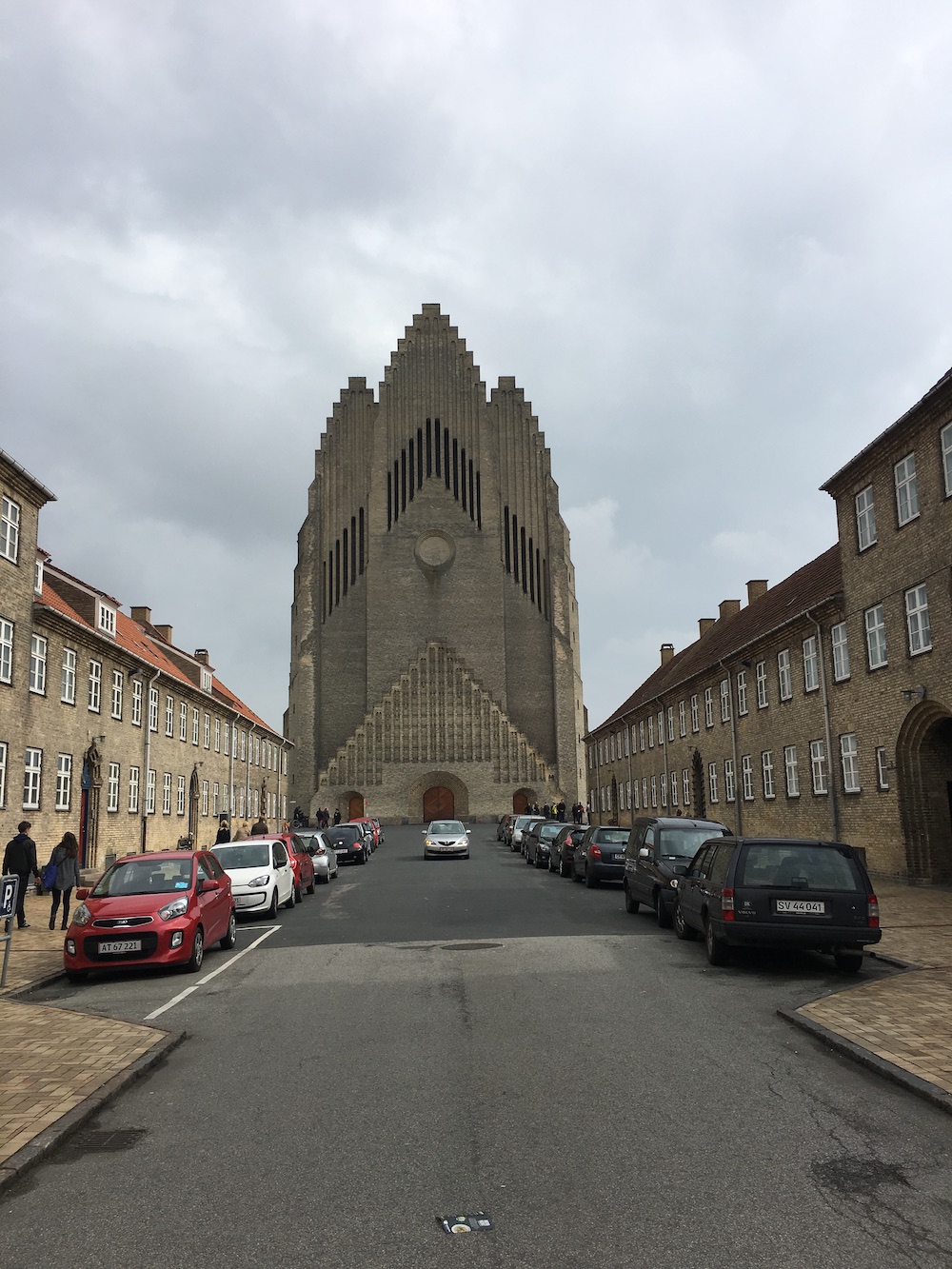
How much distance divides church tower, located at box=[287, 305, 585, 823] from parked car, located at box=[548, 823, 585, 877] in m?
42.7

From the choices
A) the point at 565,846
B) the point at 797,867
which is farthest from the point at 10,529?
the point at 797,867

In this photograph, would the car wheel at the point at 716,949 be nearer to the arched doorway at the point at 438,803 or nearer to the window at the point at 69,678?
the window at the point at 69,678

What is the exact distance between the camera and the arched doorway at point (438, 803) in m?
71.9

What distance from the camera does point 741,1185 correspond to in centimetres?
491

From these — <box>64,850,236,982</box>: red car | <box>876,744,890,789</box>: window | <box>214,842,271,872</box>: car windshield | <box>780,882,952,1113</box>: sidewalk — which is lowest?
<box>780,882,952,1113</box>: sidewalk

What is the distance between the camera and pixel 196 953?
1249 cm

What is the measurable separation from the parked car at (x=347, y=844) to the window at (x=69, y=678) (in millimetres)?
10527

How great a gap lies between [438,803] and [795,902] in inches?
2429

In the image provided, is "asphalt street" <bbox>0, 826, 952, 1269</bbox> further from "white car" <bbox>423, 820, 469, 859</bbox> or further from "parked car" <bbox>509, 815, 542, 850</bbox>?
"parked car" <bbox>509, 815, 542, 850</bbox>

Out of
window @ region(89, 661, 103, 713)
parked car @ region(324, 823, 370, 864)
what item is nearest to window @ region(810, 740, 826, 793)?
parked car @ region(324, 823, 370, 864)

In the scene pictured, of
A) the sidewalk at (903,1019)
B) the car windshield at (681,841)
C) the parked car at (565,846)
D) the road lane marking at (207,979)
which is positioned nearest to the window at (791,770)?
the parked car at (565,846)

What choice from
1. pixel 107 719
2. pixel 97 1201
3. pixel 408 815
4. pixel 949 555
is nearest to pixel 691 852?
pixel 949 555

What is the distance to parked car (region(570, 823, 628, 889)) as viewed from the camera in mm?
23188

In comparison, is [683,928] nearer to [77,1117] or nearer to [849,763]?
[77,1117]
